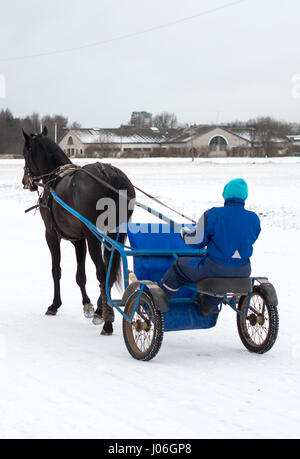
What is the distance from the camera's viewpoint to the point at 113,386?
487 cm

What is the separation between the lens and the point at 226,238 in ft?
17.6

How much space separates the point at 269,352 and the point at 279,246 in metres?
7.16

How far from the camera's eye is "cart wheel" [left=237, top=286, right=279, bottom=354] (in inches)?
215

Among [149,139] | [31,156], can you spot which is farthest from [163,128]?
[31,156]

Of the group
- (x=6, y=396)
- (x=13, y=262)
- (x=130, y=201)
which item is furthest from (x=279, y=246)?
(x=6, y=396)

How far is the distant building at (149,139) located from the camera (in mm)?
86000

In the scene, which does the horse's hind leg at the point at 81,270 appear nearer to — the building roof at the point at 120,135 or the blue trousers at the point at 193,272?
the blue trousers at the point at 193,272

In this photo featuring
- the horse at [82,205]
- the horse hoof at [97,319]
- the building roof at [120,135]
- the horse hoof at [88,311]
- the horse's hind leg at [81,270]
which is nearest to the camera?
the horse at [82,205]

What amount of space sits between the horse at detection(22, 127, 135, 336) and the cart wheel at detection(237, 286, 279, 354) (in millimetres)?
1466

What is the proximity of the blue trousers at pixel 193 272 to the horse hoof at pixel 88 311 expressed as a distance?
80.5 inches

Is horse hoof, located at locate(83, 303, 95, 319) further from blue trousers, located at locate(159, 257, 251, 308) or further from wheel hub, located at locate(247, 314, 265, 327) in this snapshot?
wheel hub, located at locate(247, 314, 265, 327)

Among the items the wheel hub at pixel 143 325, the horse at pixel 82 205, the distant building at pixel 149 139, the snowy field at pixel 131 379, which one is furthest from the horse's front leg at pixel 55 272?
the distant building at pixel 149 139
